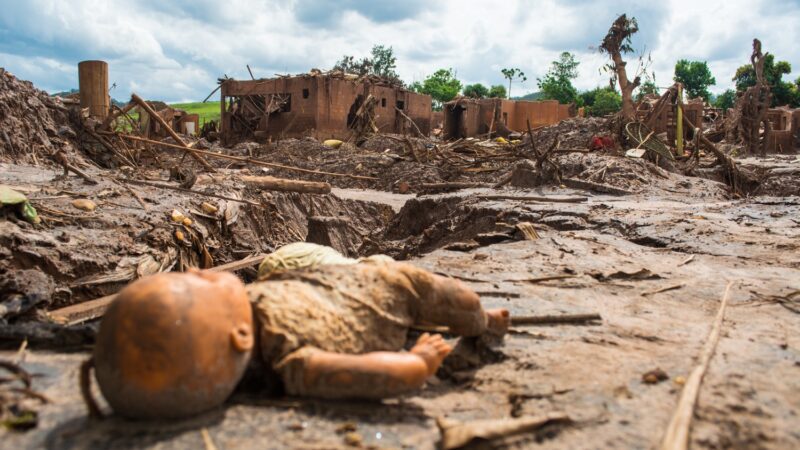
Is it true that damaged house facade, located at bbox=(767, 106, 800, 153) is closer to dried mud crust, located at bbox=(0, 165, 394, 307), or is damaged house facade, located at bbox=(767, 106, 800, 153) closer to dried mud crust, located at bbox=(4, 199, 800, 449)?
dried mud crust, located at bbox=(0, 165, 394, 307)

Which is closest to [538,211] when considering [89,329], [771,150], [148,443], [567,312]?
[567,312]

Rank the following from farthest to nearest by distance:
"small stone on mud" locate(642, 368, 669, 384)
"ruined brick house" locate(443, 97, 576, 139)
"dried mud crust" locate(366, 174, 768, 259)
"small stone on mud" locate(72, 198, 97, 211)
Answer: "ruined brick house" locate(443, 97, 576, 139) → "small stone on mud" locate(72, 198, 97, 211) → "dried mud crust" locate(366, 174, 768, 259) → "small stone on mud" locate(642, 368, 669, 384)

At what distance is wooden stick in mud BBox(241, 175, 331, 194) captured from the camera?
11959 millimetres

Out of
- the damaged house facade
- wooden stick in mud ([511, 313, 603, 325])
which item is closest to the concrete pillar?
wooden stick in mud ([511, 313, 603, 325])

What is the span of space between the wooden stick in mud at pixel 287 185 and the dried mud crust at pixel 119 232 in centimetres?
28

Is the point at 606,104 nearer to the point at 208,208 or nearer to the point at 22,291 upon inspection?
the point at 208,208

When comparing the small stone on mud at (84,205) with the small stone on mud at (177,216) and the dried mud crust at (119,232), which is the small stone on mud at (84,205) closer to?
the dried mud crust at (119,232)

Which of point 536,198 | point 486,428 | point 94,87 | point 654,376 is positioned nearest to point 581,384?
point 654,376

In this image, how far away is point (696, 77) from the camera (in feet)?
163

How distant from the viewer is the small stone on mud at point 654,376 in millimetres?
2496

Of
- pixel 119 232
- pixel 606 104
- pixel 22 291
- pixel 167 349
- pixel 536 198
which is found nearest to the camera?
pixel 167 349

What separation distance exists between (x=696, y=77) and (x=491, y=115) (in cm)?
3026

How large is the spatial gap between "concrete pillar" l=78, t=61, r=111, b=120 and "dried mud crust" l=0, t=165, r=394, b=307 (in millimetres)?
2914

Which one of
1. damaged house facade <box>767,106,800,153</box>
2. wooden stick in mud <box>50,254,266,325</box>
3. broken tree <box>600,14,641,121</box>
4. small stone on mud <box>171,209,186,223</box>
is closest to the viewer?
wooden stick in mud <box>50,254,266,325</box>
